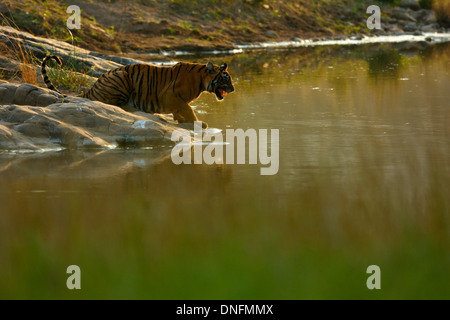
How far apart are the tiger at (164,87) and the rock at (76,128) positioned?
2.17 ft

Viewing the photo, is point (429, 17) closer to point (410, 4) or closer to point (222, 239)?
point (410, 4)

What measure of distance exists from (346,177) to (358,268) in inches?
93.5

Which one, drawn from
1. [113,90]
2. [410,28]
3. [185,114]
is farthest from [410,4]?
[185,114]

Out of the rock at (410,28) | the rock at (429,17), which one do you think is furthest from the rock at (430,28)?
the rock at (429,17)

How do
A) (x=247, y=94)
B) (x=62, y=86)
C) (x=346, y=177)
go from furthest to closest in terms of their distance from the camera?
1. (x=247, y=94)
2. (x=62, y=86)
3. (x=346, y=177)

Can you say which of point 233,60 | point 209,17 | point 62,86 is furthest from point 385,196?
point 209,17

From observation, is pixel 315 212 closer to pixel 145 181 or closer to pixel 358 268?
pixel 358 268

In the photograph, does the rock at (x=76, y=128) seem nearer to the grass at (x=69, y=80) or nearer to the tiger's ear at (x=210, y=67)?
the tiger's ear at (x=210, y=67)

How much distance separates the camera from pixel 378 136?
915 cm

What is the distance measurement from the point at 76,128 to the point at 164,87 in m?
1.76

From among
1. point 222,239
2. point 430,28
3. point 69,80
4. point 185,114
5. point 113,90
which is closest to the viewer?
point 222,239

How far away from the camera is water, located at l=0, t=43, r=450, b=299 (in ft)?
14.6

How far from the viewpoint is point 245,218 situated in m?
5.72

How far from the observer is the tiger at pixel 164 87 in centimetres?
1006
